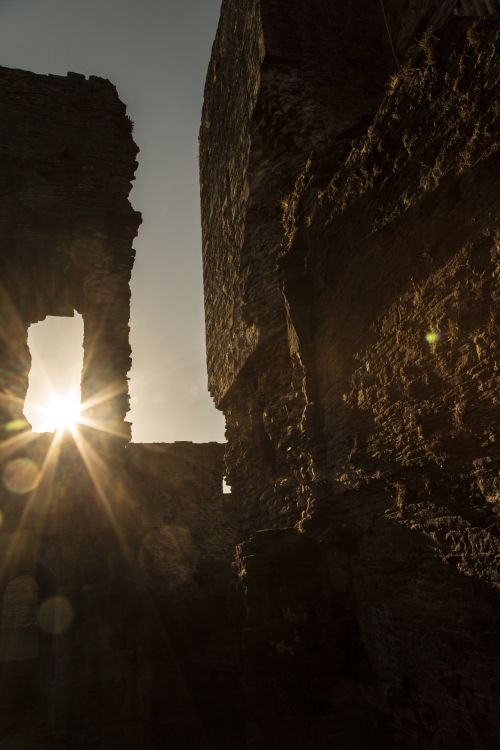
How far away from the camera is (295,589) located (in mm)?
3773

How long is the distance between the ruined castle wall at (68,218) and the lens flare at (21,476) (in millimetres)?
2173

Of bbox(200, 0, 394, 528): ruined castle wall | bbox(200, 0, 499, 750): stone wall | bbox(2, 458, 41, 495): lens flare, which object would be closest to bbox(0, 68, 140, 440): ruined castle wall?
bbox(2, 458, 41, 495): lens flare

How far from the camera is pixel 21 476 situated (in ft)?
28.1

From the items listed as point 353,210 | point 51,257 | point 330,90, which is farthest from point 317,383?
point 51,257

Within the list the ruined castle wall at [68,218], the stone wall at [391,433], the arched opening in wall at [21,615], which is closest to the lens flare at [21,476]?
the arched opening in wall at [21,615]

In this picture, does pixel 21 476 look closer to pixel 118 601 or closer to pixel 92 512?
pixel 92 512

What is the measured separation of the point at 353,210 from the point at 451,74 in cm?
115

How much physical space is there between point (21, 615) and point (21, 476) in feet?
7.97

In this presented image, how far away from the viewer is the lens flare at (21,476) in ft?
27.4

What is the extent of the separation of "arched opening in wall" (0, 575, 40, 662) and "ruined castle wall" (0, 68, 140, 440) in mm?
3626

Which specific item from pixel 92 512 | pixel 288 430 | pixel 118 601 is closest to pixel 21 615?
pixel 92 512

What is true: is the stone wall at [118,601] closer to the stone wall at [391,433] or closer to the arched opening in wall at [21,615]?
the arched opening in wall at [21,615]

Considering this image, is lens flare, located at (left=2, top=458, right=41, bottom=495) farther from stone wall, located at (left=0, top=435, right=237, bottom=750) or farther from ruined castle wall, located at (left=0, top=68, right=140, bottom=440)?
ruined castle wall, located at (left=0, top=68, right=140, bottom=440)

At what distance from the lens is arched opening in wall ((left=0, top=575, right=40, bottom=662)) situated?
862cm
